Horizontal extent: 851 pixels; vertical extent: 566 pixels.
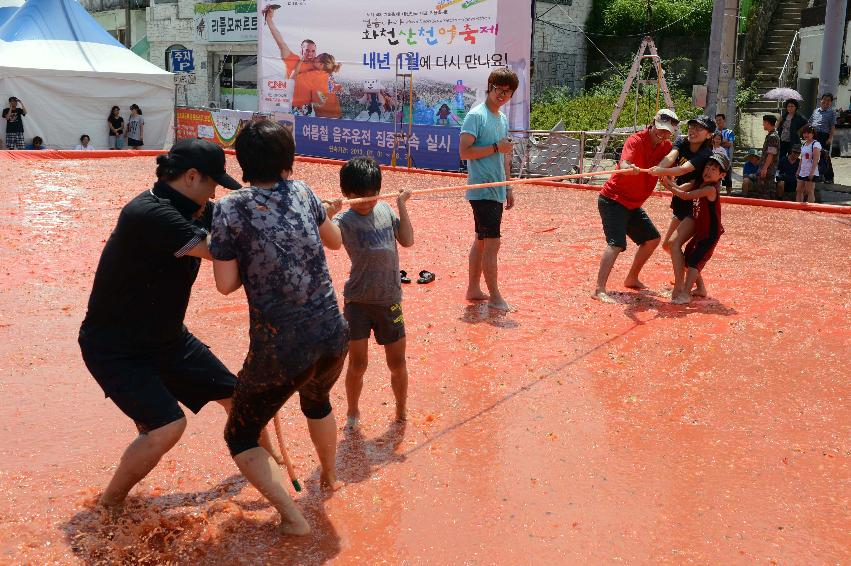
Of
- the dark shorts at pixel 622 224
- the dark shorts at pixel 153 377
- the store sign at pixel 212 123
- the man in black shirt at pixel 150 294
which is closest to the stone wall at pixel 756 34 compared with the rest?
the store sign at pixel 212 123

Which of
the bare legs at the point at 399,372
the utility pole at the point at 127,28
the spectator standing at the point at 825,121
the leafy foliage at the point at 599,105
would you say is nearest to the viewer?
the bare legs at the point at 399,372

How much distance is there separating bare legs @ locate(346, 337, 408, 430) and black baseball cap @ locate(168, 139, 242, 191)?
1.46 metres

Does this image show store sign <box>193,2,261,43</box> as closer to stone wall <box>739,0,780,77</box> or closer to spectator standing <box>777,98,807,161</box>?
stone wall <box>739,0,780,77</box>

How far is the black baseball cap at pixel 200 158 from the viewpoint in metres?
3.55

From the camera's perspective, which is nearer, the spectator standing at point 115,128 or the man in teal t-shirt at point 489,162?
the man in teal t-shirt at point 489,162

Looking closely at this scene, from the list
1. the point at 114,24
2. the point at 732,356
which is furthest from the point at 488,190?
the point at 114,24

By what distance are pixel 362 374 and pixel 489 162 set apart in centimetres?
301

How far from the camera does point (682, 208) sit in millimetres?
8203

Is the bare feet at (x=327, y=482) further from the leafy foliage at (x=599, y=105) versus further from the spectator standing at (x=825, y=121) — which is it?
the leafy foliage at (x=599, y=105)

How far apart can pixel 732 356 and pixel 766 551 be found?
2.86 m

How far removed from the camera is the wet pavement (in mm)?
3820

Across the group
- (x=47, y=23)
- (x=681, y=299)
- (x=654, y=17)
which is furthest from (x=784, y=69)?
(x=681, y=299)

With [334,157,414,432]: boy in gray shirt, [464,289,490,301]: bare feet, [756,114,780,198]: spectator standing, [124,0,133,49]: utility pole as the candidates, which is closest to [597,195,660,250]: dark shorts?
[464,289,490,301]: bare feet

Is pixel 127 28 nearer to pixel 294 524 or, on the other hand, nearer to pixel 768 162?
pixel 768 162
